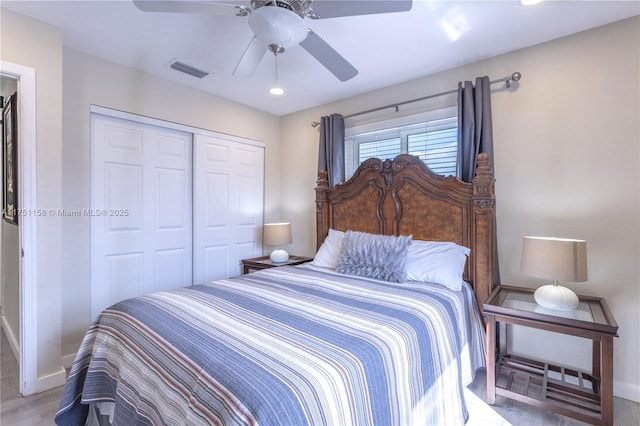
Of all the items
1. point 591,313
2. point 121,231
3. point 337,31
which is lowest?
point 591,313

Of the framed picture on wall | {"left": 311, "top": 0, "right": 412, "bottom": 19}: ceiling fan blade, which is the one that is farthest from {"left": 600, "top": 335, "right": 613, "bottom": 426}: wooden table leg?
the framed picture on wall

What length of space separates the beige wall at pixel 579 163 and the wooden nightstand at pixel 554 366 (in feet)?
0.62

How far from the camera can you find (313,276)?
2414 millimetres

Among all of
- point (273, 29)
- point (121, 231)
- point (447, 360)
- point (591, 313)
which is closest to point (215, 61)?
point (273, 29)

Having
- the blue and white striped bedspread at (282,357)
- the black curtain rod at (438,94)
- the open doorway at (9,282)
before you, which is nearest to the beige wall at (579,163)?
the black curtain rod at (438,94)

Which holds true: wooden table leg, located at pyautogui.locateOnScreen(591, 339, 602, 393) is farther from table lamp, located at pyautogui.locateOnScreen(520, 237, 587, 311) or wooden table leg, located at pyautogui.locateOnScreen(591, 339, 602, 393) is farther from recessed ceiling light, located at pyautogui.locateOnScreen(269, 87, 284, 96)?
recessed ceiling light, located at pyautogui.locateOnScreen(269, 87, 284, 96)

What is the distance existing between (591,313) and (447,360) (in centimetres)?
97

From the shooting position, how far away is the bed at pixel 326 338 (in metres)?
1.00

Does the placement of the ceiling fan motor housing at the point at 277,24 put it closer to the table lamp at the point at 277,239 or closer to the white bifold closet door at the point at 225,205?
the white bifold closet door at the point at 225,205

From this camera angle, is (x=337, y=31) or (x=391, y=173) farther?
(x=391, y=173)

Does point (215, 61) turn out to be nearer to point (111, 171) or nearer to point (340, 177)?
point (111, 171)

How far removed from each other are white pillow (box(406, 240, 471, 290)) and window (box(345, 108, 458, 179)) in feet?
2.58

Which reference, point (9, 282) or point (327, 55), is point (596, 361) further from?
point (9, 282)

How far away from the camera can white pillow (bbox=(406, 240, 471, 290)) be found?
2.20 meters
